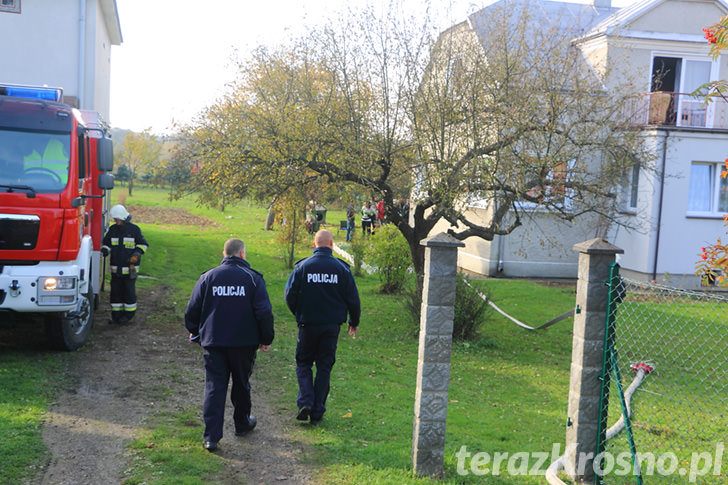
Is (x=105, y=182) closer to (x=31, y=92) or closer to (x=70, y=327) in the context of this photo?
(x=31, y=92)

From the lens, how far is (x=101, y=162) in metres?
9.27

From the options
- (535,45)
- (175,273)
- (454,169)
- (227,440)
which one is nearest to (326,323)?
(227,440)

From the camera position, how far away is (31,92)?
8.80 m

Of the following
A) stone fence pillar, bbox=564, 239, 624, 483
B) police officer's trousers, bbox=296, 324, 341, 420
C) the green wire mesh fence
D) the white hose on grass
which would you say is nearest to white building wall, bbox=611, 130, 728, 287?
the green wire mesh fence

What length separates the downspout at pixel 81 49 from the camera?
1291 centimetres

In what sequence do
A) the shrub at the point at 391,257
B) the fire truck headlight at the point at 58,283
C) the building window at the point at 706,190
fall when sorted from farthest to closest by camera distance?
the building window at the point at 706,190
the shrub at the point at 391,257
the fire truck headlight at the point at 58,283

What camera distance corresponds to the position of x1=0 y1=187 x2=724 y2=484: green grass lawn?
5.55 meters

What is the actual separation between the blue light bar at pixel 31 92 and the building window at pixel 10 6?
572 centimetres

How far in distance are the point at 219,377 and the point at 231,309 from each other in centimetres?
60

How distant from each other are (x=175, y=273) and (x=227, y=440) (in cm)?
1150

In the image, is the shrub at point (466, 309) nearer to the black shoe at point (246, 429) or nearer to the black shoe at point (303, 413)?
the black shoe at point (303, 413)

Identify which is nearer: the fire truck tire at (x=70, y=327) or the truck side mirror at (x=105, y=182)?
the fire truck tire at (x=70, y=327)

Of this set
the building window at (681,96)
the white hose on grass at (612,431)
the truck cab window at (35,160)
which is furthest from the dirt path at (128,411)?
the building window at (681,96)

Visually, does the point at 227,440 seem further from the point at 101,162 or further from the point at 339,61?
the point at 339,61
